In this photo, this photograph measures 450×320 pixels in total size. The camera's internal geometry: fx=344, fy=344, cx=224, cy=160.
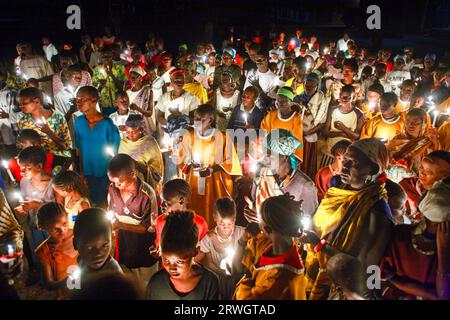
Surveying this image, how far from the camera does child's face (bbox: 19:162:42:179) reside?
3705mm

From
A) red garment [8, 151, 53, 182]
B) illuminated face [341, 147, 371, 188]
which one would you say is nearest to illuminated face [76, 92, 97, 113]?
red garment [8, 151, 53, 182]

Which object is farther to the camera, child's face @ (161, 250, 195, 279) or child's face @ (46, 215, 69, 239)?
child's face @ (46, 215, 69, 239)

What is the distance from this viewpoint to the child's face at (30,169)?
12.2 feet

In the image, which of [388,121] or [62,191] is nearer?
[62,191]

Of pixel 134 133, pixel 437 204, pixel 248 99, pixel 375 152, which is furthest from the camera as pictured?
pixel 248 99

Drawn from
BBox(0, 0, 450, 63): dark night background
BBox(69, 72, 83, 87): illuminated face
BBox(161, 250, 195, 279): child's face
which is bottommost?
BBox(161, 250, 195, 279): child's face

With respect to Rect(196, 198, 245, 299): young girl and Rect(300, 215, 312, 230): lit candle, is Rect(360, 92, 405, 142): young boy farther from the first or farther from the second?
Rect(196, 198, 245, 299): young girl

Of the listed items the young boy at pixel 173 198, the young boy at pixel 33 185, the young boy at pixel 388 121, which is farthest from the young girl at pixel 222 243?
the young boy at pixel 388 121

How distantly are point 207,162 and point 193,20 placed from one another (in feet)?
54.6

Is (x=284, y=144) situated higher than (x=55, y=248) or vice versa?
(x=284, y=144)

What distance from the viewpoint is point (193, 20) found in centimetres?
1930

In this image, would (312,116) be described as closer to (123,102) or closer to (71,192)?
(123,102)

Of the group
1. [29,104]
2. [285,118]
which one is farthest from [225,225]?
[29,104]

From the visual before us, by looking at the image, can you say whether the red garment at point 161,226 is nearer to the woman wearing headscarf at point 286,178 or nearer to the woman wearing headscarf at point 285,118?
the woman wearing headscarf at point 286,178
